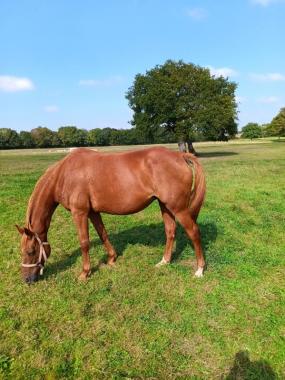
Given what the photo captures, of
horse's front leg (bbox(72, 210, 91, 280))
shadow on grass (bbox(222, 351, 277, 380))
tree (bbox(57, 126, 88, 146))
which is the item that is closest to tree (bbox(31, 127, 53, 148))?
tree (bbox(57, 126, 88, 146))

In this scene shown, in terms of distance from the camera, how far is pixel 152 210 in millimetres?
10328

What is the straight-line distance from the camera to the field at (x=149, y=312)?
368 cm

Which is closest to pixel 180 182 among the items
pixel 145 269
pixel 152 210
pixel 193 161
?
pixel 193 161

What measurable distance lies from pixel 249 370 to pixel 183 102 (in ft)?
112

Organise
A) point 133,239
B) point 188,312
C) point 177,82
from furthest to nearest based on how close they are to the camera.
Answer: point 177,82 → point 133,239 → point 188,312

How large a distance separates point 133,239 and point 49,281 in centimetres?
254

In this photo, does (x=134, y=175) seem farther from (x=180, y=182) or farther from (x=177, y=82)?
(x=177, y=82)

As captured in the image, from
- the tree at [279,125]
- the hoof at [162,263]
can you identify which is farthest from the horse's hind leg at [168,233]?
the tree at [279,125]

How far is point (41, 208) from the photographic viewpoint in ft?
18.3

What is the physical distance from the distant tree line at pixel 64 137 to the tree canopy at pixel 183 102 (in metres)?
43.4

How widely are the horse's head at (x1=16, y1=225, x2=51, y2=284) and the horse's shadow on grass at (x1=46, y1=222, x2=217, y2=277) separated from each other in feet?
1.56

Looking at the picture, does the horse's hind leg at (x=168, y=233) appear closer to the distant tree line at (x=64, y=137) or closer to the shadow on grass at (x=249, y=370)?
the shadow on grass at (x=249, y=370)

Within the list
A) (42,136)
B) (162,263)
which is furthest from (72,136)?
(162,263)

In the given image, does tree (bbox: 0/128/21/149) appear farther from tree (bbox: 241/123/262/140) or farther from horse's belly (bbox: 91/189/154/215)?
horse's belly (bbox: 91/189/154/215)
